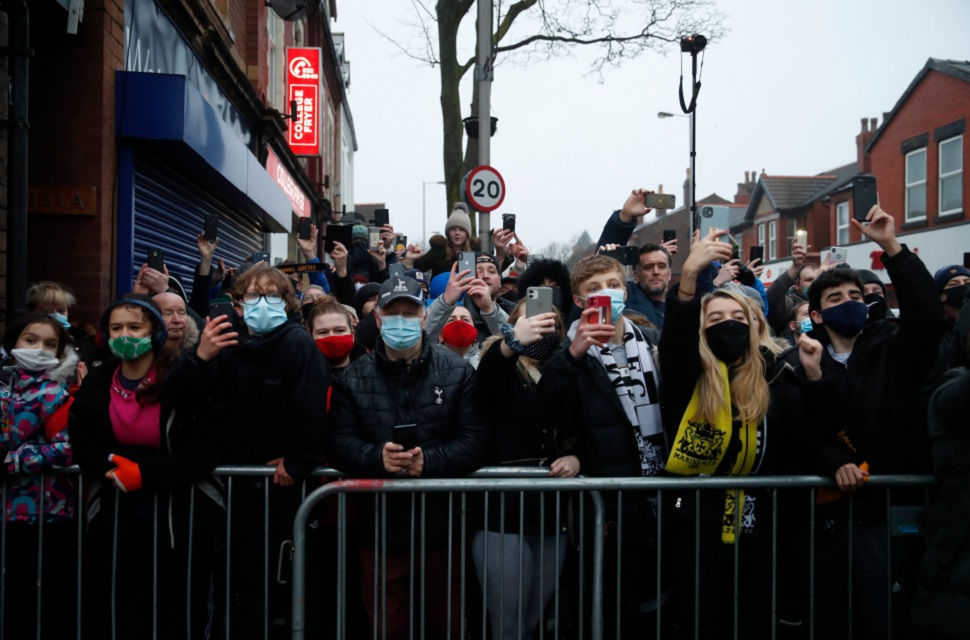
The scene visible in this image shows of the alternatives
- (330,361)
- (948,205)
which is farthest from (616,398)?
(948,205)

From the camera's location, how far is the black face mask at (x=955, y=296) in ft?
15.6

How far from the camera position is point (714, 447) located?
132 inches

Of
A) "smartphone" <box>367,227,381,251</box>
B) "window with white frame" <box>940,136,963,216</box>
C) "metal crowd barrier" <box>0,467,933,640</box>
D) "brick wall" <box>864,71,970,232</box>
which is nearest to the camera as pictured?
"metal crowd barrier" <box>0,467,933,640</box>

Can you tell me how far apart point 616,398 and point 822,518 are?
107 centimetres

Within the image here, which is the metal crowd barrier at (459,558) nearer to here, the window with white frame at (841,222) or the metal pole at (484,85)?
the metal pole at (484,85)

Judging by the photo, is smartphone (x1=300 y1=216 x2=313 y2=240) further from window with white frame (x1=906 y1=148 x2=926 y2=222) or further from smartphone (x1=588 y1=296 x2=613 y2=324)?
window with white frame (x1=906 y1=148 x2=926 y2=222)

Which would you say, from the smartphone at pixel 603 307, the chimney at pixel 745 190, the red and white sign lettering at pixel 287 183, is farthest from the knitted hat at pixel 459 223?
the chimney at pixel 745 190

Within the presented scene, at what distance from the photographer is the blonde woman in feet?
11.0

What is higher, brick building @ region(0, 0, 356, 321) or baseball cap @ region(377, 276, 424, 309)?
brick building @ region(0, 0, 356, 321)

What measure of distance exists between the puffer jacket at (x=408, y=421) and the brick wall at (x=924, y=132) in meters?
21.1

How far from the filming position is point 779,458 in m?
3.60

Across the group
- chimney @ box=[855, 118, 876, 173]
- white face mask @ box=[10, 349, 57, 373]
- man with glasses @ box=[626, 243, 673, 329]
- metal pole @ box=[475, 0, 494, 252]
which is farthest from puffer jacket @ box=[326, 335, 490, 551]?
chimney @ box=[855, 118, 876, 173]

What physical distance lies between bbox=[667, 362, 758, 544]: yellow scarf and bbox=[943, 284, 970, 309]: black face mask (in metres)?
2.29

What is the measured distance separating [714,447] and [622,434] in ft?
1.33
